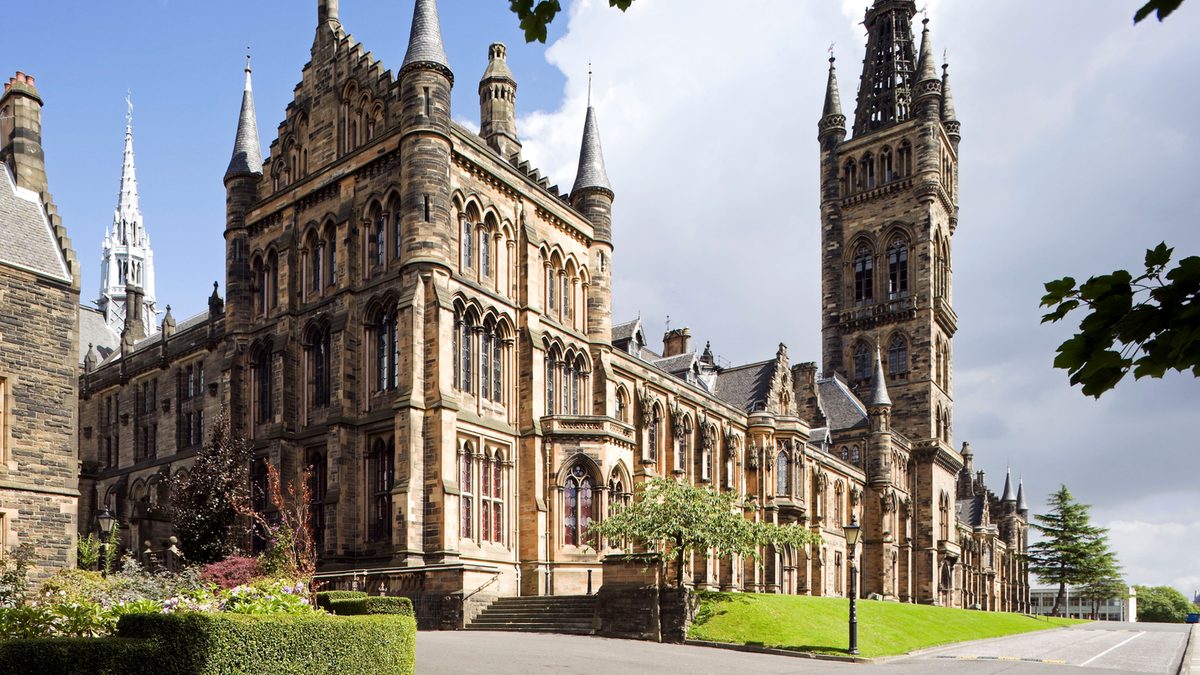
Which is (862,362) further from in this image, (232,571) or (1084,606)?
(1084,606)

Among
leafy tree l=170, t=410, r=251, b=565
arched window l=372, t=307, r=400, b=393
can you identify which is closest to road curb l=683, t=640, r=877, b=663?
arched window l=372, t=307, r=400, b=393

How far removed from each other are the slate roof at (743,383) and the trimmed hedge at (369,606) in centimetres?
4348

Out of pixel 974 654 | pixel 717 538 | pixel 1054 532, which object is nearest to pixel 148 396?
pixel 717 538

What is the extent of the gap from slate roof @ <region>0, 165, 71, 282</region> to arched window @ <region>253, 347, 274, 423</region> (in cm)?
1434

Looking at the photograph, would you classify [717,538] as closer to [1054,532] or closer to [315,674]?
Result: [315,674]

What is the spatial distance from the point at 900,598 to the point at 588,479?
48.5 metres

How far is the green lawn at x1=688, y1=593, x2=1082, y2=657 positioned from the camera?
31453 mm

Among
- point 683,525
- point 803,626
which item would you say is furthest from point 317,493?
point 803,626

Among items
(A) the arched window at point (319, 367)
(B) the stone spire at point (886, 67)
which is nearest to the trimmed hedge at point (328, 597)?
(A) the arched window at point (319, 367)

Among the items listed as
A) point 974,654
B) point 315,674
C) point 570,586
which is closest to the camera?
point 315,674

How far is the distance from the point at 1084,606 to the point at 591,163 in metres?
172

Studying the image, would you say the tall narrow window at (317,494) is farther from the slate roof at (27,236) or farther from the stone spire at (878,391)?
the stone spire at (878,391)

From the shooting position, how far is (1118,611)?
17462 cm

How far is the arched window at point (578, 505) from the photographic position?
41.0 metres
